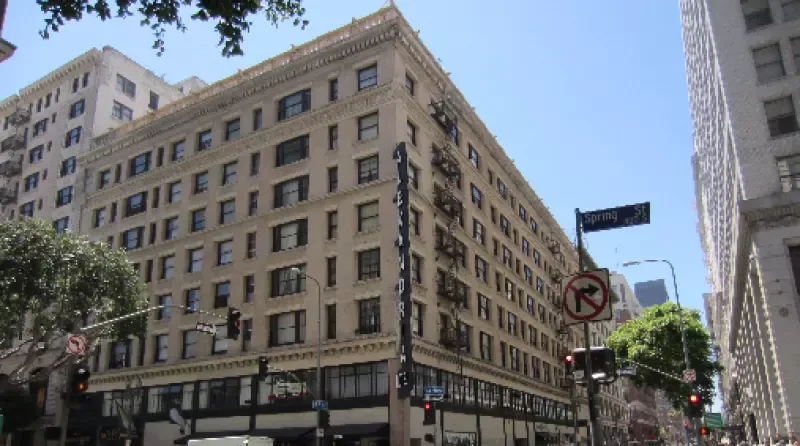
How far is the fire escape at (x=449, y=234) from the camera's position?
144ft

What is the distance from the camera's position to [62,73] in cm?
6906

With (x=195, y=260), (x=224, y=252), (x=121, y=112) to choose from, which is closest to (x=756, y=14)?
(x=224, y=252)

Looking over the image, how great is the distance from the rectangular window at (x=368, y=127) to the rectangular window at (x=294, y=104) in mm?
5159

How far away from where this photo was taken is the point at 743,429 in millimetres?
77312

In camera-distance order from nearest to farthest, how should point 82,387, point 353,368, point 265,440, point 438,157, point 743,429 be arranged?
point 82,387 → point 265,440 → point 353,368 → point 438,157 → point 743,429

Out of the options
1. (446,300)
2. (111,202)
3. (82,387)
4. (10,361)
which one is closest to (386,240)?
(446,300)

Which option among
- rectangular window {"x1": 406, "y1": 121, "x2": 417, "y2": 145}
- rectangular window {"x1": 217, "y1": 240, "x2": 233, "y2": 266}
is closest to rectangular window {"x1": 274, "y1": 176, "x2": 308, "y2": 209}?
rectangular window {"x1": 217, "y1": 240, "x2": 233, "y2": 266}

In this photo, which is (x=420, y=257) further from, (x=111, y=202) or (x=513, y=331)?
(x=111, y=202)

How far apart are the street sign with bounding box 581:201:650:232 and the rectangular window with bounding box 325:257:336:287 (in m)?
30.0

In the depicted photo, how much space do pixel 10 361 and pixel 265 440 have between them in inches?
1907

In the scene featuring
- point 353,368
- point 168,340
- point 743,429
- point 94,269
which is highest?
point 94,269

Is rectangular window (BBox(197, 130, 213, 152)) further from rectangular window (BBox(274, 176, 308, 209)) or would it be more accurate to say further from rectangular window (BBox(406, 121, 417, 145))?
rectangular window (BBox(406, 121, 417, 145))

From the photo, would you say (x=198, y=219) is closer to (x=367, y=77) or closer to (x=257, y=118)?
(x=257, y=118)

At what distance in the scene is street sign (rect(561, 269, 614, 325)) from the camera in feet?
36.1
